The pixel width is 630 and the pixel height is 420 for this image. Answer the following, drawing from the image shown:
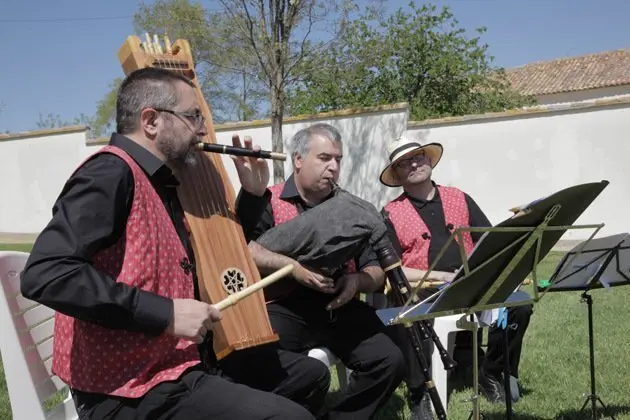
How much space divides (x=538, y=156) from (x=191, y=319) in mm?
11465

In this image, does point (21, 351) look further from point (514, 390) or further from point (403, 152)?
point (514, 390)

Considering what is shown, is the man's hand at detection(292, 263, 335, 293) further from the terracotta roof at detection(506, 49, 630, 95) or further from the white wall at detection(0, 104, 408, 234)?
the terracotta roof at detection(506, 49, 630, 95)

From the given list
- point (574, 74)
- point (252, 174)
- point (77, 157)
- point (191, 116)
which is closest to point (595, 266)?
point (252, 174)

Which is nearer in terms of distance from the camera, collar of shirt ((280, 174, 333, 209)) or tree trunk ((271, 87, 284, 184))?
collar of shirt ((280, 174, 333, 209))

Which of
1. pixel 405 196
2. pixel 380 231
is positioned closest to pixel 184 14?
pixel 405 196

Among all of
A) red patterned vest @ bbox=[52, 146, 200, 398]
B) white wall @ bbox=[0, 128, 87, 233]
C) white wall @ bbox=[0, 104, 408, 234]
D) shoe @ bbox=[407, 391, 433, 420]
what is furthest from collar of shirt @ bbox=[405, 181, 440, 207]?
white wall @ bbox=[0, 128, 87, 233]

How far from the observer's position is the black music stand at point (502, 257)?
7.23ft

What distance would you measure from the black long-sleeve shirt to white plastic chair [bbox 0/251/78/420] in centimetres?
66

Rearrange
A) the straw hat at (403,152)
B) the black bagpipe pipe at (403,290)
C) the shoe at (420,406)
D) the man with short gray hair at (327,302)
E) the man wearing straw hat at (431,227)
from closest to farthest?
the black bagpipe pipe at (403,290) → the man with short gray hair at (327,302) → the shoe at (420,406) → the man wearing straw hat at (431,227) → the straw hat at (403,152)

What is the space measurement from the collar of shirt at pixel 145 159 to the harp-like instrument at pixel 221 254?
0.21 meters

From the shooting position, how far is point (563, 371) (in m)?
4.42

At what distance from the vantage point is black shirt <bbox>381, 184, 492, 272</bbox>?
4.18 metres

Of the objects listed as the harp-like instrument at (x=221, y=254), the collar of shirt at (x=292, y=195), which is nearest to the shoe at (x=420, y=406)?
the collar of shirt at (x=292, y=195)

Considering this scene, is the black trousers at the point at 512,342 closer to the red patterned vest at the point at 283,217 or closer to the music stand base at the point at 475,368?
the red patterned vest at the point at 283,217
